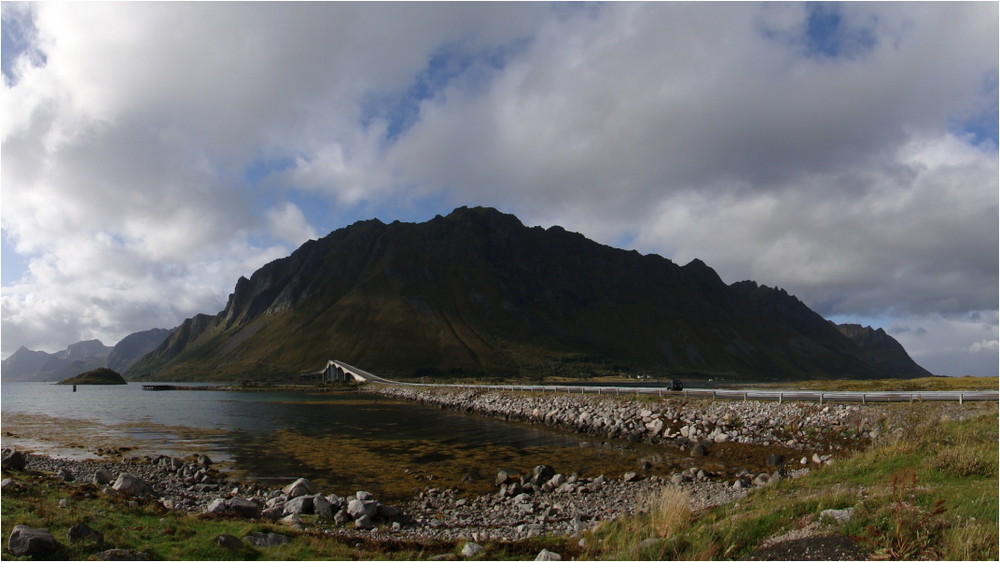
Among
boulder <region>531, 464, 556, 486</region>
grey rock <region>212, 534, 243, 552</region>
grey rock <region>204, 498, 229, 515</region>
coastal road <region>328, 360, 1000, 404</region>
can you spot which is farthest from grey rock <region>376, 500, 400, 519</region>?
coastal road <region>328, 360, 1000, 404</region>

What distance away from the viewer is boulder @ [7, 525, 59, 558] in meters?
11.4

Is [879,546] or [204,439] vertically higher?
[879,546]

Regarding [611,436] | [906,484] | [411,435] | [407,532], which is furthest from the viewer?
[411,435]

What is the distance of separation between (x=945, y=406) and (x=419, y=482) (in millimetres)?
32157

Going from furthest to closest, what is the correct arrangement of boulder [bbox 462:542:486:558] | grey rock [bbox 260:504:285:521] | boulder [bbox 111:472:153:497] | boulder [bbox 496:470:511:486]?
boulder [bbox 496:470:511:486] → boulder [bbox 111:472:153:497] → grey rock [bbox 260:504:285:521] → boulder [bbox 462:542:486:558]

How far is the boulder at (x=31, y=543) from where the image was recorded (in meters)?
11.4

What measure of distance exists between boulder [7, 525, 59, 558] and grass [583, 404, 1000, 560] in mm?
11521

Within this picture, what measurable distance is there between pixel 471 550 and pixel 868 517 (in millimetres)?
8871

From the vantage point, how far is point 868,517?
11617mm

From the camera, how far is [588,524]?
57.9 ft

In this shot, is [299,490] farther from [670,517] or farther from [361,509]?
[670,517]

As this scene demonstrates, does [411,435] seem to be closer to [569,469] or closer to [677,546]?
[569,469]

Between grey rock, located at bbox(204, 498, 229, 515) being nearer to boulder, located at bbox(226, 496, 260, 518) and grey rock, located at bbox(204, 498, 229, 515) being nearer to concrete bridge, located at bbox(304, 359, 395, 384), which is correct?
boulder, located at bbox(226, 496, 260, 518)

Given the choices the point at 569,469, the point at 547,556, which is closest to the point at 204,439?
the point at 569,469
